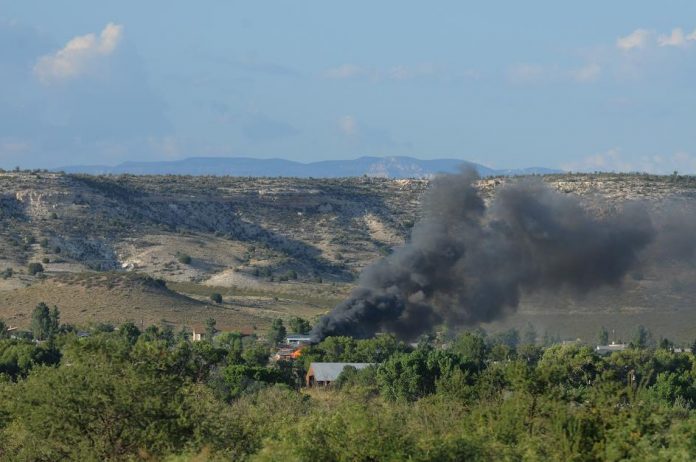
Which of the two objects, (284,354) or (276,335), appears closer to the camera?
(284,354)

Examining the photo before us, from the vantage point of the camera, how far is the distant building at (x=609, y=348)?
350 ft

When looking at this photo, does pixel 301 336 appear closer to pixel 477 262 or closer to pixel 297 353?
pixel 297 353

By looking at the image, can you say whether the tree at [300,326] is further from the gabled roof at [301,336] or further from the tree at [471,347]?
the tree at [471,347]

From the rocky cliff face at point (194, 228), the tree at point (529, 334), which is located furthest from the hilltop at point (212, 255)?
the tree at point (529, 334)

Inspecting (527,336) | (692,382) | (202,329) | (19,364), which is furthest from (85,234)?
(692,382)

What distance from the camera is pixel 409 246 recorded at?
370 feet

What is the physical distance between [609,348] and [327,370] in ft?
108

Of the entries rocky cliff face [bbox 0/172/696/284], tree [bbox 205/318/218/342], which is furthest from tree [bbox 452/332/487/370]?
rocky cliff face [bbox 0/172/696/284]

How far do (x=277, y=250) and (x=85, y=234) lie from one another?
23253 millimetres

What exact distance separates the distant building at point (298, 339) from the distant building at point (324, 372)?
15892mm

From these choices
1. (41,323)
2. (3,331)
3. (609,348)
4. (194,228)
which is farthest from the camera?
(194,228)

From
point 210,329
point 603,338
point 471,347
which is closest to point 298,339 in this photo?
point 210,329

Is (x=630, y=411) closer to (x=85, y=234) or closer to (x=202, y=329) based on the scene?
(x=202, y=329)

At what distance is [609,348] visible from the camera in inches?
4456
